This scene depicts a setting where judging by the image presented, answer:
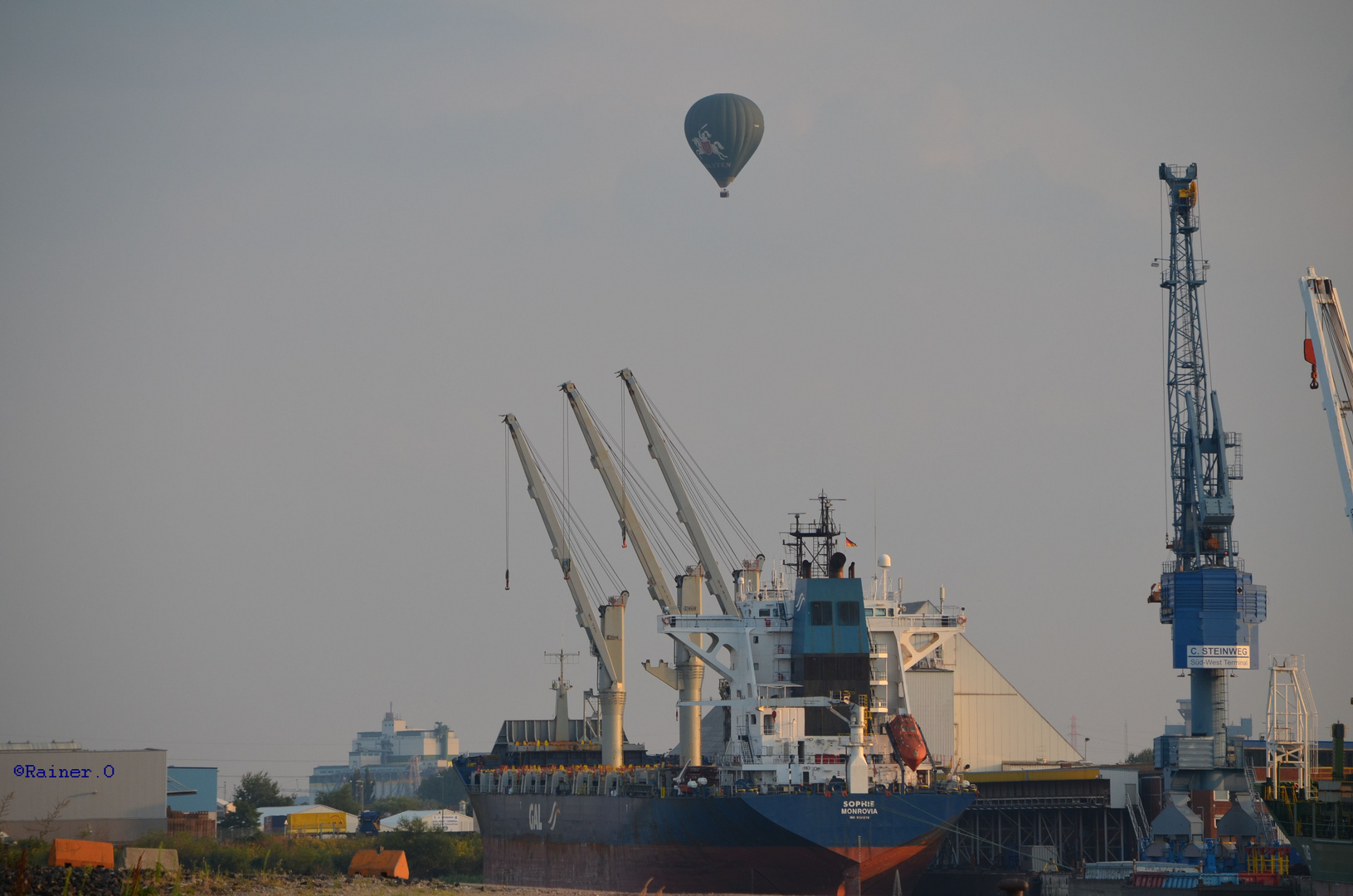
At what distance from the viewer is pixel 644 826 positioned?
206ft

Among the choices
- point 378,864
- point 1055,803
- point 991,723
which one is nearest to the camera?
point 378,864

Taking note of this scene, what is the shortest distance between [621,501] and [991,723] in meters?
25.7

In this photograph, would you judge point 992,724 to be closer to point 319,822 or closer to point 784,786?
point 784,786

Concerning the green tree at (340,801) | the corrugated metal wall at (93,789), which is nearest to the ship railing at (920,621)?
the corrugated metal wall at (93,789)

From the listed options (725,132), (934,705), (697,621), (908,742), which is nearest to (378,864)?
(697,621)

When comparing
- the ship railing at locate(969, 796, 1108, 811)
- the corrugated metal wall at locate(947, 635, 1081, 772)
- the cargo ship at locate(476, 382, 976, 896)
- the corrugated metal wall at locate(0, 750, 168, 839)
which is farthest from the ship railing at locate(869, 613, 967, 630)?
the corrugated metal wall at locate(0, 750, 168, 839)

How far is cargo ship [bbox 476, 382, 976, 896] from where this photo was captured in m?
56.9

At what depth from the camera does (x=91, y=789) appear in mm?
82812

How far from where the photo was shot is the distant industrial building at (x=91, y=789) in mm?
81125

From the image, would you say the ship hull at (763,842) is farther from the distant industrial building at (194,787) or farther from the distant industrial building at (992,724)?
the distant industrial building at (194,787)

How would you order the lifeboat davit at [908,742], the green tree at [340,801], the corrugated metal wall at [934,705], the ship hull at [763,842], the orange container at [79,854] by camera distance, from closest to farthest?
the orange container at [79,854] → the ship hull at [763,842] → the lifeboat davit at [908,742] → the corrugated metal wall at [934,705] → the green tree at [340,801]

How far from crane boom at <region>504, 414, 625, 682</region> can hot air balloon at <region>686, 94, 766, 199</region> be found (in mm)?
18954

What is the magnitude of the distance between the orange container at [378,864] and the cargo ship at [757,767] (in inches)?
295

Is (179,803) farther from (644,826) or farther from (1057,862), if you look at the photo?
(1057,862)
